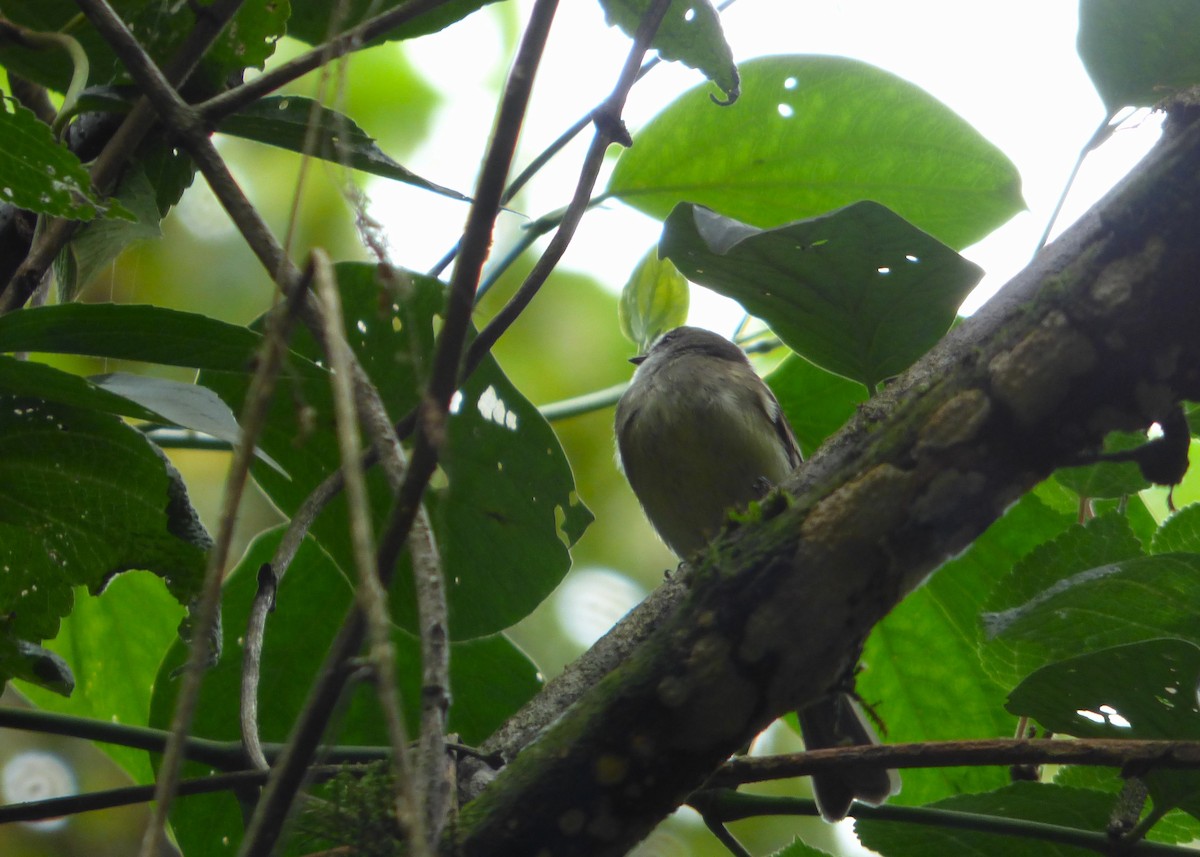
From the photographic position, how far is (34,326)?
1.49 m

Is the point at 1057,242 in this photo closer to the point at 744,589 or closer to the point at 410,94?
the point at 744,589

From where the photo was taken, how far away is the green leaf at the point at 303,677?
2.23 m

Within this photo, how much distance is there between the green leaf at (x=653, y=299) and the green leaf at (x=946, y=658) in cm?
82

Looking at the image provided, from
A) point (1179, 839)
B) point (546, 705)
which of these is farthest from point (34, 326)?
point (1179, 839)

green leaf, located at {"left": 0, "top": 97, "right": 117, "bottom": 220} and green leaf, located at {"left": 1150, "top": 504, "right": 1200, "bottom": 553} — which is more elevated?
green leaf, located at {"left": 0, "top": 97, "right": 117, "bottom": 220}

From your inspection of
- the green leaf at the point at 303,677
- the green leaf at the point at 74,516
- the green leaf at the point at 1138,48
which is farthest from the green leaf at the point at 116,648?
the green leaf at the point at 1138,48

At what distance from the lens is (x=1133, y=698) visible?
1.62 m

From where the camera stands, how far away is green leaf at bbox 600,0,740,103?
182cm

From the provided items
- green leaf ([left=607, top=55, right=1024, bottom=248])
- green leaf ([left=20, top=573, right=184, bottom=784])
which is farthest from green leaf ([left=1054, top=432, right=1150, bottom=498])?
green leaf ([left=20, top=573, right=184, bottom=784])

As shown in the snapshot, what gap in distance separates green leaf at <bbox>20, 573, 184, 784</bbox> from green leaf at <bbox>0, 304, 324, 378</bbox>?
105 cm

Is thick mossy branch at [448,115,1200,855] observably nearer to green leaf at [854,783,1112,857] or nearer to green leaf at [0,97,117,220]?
green leaf at [854,783,1112,857]

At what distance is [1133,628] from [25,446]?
163cm

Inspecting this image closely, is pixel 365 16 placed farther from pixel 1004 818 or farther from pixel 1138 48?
pixel 1004 818

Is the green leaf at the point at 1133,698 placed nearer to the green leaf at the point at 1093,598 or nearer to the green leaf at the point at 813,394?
the green leaf at the point at 1093,598
